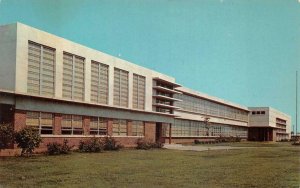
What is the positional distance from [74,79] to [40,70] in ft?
13.5

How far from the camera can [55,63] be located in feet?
90.4

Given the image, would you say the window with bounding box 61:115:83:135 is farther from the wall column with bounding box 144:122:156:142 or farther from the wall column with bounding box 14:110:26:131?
the wall column with bounding box 144:122:156:142

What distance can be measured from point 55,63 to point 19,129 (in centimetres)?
599

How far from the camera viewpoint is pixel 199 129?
64125 millimetres

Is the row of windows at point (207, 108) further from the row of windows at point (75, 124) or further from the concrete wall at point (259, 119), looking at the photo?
the row of windows at point (75, 124)

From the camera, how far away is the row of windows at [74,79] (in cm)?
2584

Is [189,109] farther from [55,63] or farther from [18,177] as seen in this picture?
[18,177]

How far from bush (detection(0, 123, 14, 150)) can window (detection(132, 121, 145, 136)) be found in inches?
732

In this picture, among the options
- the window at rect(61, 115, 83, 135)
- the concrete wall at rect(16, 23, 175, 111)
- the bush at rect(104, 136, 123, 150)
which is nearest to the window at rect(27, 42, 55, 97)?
the concrete wall at rect(16, 23, 175, 111)

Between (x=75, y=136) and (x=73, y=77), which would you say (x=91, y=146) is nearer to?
(x=75, y=136)

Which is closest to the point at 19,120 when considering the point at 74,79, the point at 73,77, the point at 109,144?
the point at 73,77

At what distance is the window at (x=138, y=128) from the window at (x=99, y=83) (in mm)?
6249

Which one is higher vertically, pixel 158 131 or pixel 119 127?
pixel 119 127

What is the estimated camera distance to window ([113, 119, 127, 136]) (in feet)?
118
